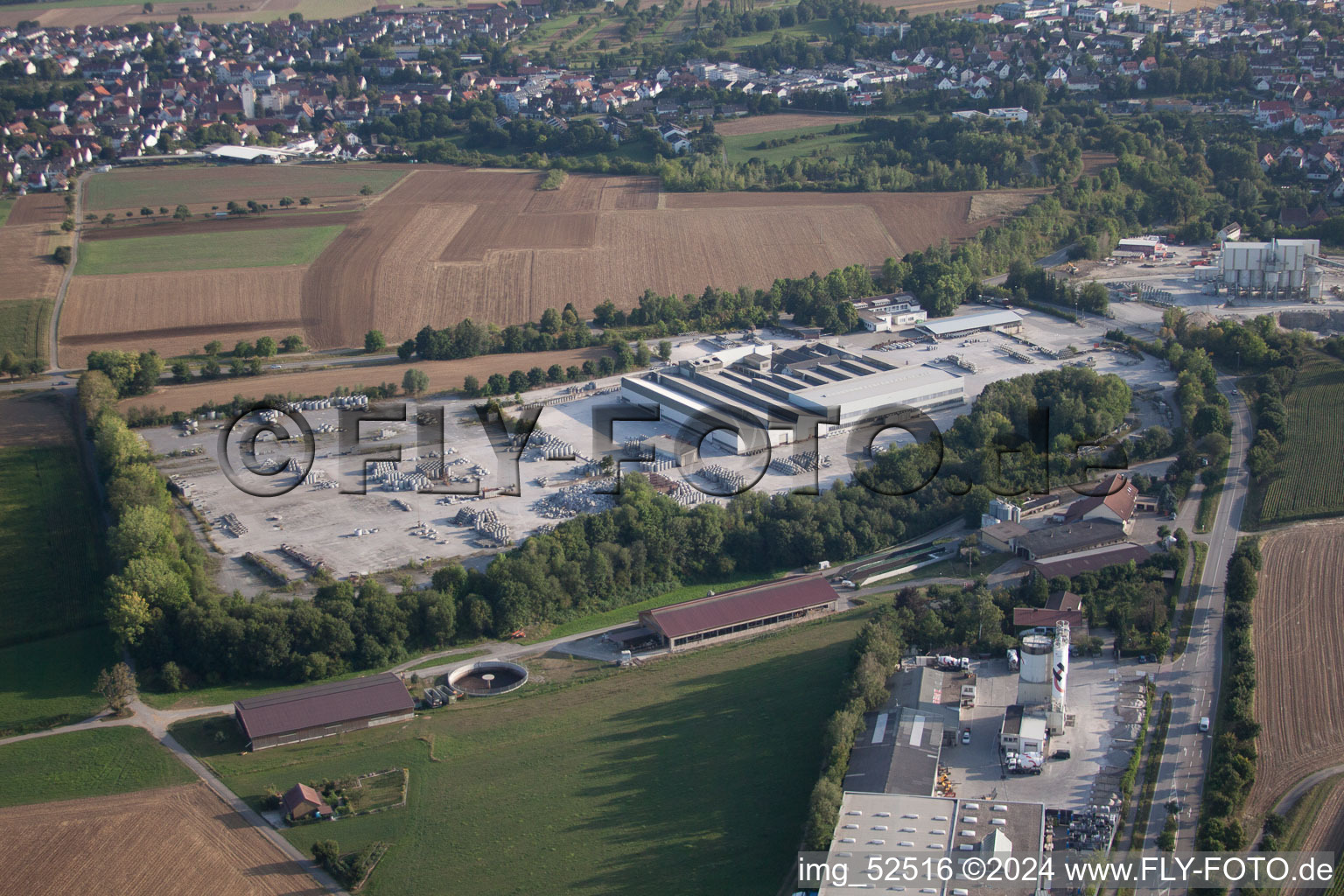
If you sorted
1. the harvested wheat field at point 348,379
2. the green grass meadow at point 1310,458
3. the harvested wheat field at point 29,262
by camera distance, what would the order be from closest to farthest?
the green grass meadow at point 1310,458 → the harvested wheat field at point 348,379 → the harvested wheat field at point 29,262

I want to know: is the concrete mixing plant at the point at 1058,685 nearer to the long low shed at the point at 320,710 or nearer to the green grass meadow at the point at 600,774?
the green grass meadow at the point at 600,774

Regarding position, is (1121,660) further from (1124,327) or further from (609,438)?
(1124,327)

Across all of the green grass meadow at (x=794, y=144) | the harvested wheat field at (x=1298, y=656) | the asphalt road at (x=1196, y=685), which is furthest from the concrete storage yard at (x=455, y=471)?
the green grass meadow at (x=794, y=144)

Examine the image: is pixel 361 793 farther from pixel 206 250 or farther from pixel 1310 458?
pixel 206 250

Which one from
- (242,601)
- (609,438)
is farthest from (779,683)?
(609,438)

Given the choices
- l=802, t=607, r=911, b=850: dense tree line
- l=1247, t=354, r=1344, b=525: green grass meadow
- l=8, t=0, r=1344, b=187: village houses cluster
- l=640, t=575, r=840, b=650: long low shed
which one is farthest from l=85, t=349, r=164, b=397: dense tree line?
l=1247, t=354, r=1344, b=525: green grass meadow

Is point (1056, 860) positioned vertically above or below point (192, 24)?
below

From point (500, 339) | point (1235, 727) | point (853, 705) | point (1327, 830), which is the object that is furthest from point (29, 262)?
point (1327, 830)
